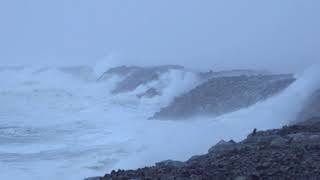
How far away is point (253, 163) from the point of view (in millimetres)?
10547

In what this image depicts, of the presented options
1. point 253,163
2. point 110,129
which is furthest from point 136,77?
point 253,163

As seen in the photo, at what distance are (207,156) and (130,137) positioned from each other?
10.3 m

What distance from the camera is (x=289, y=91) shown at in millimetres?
25438

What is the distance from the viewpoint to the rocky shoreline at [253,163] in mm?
9859

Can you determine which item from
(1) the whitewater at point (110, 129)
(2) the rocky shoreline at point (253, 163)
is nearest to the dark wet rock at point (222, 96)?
(1) the whitewater at point (110, 129)

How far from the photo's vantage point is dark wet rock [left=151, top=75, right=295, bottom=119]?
27.0 metres

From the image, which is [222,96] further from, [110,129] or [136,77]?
[136,77]

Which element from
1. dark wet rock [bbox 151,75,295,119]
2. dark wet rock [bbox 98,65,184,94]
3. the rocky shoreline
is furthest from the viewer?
dark wet rock [bbox 98,65,184,94]

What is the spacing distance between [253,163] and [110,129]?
1470 cm

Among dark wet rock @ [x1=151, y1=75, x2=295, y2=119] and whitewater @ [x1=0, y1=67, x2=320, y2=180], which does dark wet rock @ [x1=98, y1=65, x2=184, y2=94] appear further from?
dark wet rock @ [x1=151, y1=75, x2=295, y2=119]

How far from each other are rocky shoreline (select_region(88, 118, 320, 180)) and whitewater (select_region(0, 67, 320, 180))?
4952 millimetres

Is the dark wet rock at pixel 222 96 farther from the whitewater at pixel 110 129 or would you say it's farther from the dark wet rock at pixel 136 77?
the dark wet rock at pixel 136 77

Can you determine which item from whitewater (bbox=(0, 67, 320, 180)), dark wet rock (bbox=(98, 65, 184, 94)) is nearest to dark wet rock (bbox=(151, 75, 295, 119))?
whitewater (bbox=(0, 67, 320, 180))

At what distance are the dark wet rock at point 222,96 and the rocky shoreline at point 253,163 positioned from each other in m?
13.8
